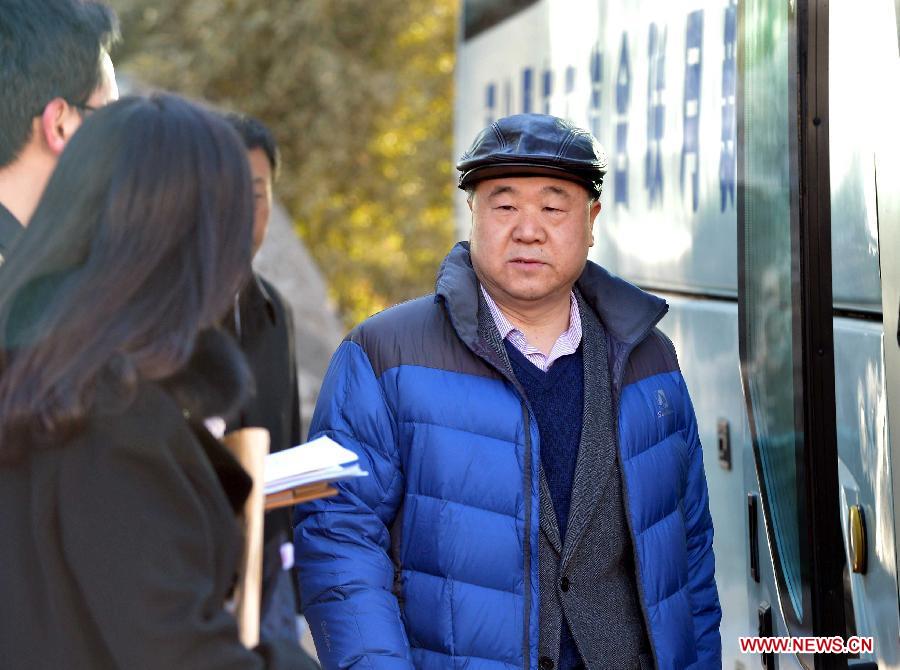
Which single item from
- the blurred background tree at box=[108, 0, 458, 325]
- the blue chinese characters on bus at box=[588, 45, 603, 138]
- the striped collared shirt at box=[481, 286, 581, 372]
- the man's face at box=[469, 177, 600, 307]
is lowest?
the striped collared shirt at box=[481, 286, 581, 372]

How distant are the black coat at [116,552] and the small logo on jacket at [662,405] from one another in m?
1.59

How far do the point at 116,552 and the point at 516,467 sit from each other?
4.42ft

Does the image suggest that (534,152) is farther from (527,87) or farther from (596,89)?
(527,87)

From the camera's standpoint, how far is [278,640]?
1.86 metres

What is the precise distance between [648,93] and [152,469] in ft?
11.6

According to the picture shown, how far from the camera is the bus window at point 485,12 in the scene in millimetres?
7141

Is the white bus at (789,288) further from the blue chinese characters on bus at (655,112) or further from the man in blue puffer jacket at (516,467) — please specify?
the man in blue puffer jacket at (516,467)

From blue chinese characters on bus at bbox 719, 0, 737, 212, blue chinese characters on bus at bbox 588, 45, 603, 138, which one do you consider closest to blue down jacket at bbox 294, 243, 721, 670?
blue chinese characters on bus at bbox 719, 0, 737, 212

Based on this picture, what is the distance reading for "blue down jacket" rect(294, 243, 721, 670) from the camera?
2883 mm

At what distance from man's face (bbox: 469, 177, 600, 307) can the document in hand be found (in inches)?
46.5

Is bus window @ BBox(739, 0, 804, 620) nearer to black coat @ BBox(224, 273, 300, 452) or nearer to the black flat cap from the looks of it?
the black flat cap

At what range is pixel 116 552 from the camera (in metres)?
1.70

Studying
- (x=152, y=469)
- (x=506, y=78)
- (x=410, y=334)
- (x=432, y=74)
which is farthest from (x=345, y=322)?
(x=152, y=469)

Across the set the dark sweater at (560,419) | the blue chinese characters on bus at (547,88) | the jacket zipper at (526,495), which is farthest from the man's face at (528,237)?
the blue chinese characters on bus at (547,88)
